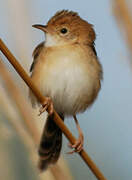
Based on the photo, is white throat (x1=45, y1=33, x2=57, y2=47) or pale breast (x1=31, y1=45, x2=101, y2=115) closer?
pale breast (x1=31, y1=45, x2=101, y2=115)

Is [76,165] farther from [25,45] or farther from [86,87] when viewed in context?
[25,45]

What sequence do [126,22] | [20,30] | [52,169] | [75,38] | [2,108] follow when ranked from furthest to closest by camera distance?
1. [75,38]
2. [20,30]
3. [2,108]
4. [52,169]
5. [126,22]

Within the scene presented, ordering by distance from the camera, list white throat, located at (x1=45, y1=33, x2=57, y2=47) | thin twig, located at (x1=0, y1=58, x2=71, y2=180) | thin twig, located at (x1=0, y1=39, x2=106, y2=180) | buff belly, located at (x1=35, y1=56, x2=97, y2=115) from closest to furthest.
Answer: thin twig, located at (x1=0, y1=39, x2=106, y2=180)
thin twig, located at (x1=0, y1=58, x2=71, y2=180)
buff belly, located at (x1=35, y1=56, x2=97, y2=115)
white throat, located at (x1=45, y1=33, x2=57, y2=47)

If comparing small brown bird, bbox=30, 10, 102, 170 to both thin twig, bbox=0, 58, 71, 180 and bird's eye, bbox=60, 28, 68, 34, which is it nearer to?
bird's eye, bbox=60, 28, 68, 34

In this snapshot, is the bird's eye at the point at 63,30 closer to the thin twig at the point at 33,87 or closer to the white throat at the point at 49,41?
the white throat at the point at 49,41

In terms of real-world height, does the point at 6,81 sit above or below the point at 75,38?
above

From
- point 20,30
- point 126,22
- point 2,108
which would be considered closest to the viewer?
point 126,22

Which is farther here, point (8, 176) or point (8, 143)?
point (8, 143)

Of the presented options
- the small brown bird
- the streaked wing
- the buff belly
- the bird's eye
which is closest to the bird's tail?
the small brown bird

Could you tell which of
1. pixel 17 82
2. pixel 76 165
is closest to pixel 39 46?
pixel 17 82
